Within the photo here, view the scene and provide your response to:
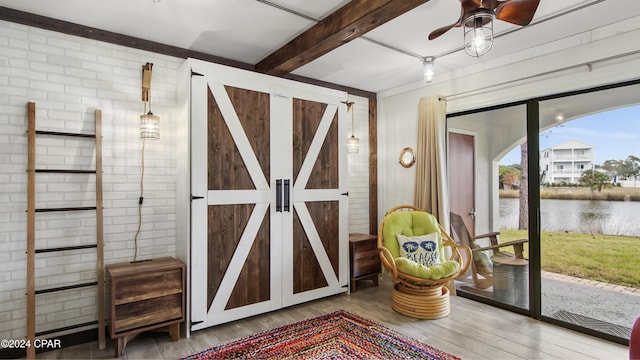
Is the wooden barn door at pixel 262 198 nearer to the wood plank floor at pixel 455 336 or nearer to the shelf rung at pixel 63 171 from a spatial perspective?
the wood plank floor at pixel 455 336

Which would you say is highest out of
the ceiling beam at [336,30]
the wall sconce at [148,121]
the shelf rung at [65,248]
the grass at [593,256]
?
the ceiling beam at [336,30]

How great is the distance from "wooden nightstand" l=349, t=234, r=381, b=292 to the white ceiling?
2.16 meters

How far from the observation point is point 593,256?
126 inches

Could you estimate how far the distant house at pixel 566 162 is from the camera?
3270mm

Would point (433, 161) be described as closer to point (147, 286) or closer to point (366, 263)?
point (366, 263)

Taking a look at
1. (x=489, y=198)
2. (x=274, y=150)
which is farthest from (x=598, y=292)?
(x=274, y=150)

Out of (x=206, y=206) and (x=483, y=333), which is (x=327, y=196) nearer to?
(x=206, y=206)

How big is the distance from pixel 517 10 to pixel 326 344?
275 cm

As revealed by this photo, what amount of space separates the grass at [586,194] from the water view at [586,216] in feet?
0.11

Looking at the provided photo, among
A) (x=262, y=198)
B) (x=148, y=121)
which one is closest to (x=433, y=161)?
(x=262, y=198)

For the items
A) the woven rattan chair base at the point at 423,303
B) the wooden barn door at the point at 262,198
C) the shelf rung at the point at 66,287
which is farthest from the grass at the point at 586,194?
the shelf rung at the point at 66,287

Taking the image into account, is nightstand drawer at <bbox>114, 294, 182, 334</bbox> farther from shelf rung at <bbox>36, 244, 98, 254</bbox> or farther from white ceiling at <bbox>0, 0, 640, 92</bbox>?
white ceiling at <bbox>0, 0, 640, 92</bbox>

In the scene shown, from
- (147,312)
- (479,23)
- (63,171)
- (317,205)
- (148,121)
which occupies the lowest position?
(147,312)

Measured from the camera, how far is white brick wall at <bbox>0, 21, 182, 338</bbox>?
273 cm
